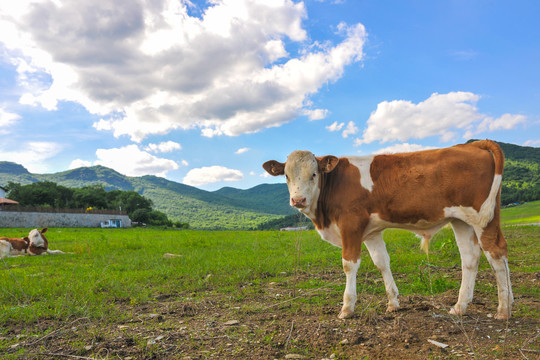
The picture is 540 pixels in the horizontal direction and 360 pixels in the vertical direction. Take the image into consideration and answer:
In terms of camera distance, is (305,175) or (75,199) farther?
(75,199)

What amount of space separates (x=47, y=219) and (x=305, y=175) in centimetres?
5906

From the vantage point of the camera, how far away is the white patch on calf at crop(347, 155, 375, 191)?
214 inches

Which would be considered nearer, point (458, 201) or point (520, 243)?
point (458, 201)

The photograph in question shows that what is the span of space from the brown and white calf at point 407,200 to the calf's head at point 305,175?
15 millimetres

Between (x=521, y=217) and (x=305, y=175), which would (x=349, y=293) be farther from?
(x=521, y=217)

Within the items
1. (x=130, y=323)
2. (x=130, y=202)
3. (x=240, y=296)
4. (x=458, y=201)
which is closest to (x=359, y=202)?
(x=458, y=201)

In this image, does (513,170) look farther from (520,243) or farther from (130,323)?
(130,323)

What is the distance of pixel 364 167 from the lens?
18.5ft

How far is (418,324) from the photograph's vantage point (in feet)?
15.2

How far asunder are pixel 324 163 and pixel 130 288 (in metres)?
5.11

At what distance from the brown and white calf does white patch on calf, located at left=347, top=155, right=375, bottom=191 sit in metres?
0.02

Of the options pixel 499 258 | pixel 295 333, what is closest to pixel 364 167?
pixel 499 258

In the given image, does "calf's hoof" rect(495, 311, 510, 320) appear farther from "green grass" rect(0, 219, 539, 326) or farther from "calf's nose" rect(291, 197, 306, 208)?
"calf's nose" rect(291, 197, 306, 208)

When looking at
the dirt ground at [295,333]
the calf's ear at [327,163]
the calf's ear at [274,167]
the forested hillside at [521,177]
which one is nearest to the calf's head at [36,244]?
the dirt ground at [295,333]
